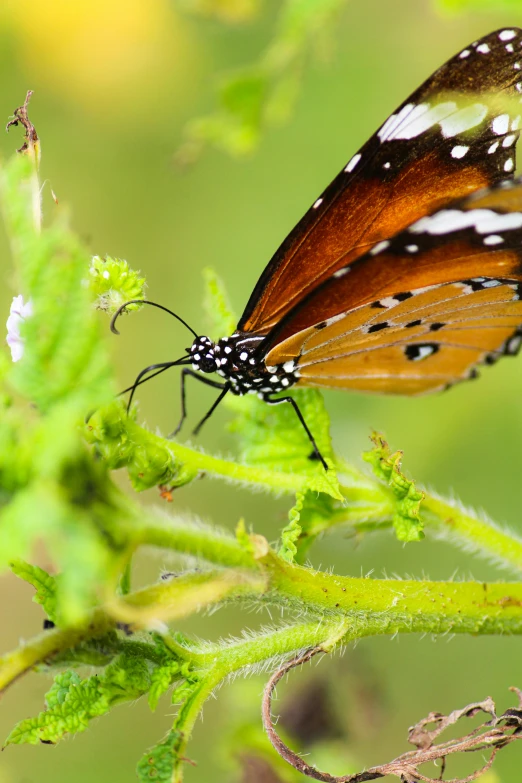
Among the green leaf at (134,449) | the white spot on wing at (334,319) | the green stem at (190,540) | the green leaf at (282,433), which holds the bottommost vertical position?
the green stem at (190,540)

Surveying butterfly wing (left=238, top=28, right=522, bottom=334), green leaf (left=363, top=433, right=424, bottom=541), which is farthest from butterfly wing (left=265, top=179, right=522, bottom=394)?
green leaf (left=363, top=433, right=424, bottom=541)

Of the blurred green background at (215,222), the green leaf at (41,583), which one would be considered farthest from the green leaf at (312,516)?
A: the blurred green background at (215,222)

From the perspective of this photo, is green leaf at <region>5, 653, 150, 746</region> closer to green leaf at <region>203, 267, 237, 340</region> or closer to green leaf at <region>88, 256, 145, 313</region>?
green leaf at <region>88, 256, 145, 313</region>

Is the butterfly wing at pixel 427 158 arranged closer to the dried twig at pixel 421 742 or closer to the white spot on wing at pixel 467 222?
the white spot on wing at pixel 467 222

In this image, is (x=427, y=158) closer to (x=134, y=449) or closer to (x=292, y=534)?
(x=292, y=534)

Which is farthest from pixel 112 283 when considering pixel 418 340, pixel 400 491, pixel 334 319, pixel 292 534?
pixel 418 340

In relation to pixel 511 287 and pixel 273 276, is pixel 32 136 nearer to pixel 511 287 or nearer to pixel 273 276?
pixel 273 276

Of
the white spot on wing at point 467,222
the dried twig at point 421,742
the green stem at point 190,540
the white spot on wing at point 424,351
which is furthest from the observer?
the white spot on wing at point 424,351
